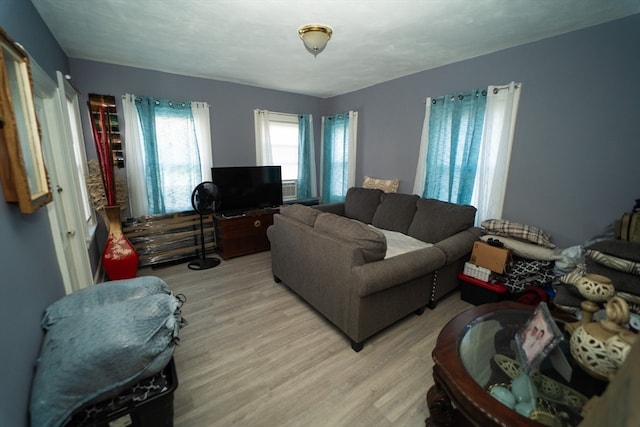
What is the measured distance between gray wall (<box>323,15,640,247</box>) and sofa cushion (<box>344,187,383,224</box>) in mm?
1511

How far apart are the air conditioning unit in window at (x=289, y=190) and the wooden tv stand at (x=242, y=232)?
2.86ft

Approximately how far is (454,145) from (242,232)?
9.56 feet

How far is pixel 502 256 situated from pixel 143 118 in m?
4.18

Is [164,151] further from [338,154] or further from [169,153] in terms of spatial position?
[338,154]

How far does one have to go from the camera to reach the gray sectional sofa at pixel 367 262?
1865mm

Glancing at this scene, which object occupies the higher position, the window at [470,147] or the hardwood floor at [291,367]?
the window at [470,147]

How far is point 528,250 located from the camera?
240 cm

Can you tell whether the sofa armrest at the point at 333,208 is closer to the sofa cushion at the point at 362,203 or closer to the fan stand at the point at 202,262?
the sofa cushion at the point at 362,203

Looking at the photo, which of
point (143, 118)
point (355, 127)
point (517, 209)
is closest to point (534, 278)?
point (517, 209)

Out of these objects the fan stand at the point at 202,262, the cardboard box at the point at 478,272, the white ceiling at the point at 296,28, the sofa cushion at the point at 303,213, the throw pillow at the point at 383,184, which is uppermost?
the white ceiling at the point at 296,28

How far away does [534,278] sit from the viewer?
226cm

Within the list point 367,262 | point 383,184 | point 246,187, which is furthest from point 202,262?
point 383,184

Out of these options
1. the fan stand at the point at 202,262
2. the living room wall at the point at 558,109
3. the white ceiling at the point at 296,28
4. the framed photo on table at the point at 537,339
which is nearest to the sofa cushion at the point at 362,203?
the living room wall at the point at 558,109

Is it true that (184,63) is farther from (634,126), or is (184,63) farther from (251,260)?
(634,126)
